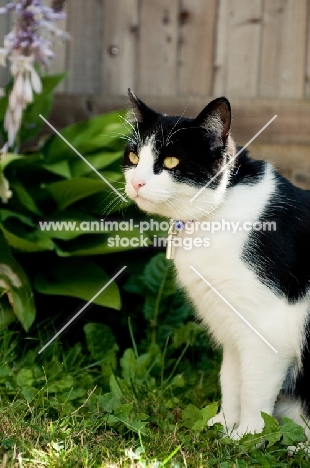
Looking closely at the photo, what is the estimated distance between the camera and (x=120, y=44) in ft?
10.8

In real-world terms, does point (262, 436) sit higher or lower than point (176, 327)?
higher

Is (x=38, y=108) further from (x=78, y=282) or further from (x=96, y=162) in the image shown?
(x=78, y=282)

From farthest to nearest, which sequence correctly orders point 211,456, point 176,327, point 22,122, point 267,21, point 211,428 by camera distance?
point 267,21 → point 22,122 → point 176,327 → point 211,428 → point 211,456

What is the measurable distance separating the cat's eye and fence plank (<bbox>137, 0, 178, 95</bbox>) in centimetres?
156

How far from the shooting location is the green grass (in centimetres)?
160

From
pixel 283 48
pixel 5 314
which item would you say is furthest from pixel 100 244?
pixel 283 48

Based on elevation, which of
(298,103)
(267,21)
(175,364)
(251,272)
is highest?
(267,21)

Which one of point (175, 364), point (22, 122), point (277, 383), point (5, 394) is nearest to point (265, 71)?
point (22, 122)

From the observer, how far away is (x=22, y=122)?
112 inches

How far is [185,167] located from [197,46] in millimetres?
1616

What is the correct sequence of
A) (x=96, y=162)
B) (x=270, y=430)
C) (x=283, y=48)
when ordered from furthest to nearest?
1. (x=283, y=48)
2. (x=96, y=162)
3. (x=270, y=430)

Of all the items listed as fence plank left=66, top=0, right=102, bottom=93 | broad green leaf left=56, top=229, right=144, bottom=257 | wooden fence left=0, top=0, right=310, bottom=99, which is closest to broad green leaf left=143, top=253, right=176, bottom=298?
broad green leaf left=56, top=229, right=144, bottom=257

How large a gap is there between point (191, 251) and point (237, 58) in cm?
161

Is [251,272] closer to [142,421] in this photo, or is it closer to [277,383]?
[277,383]
